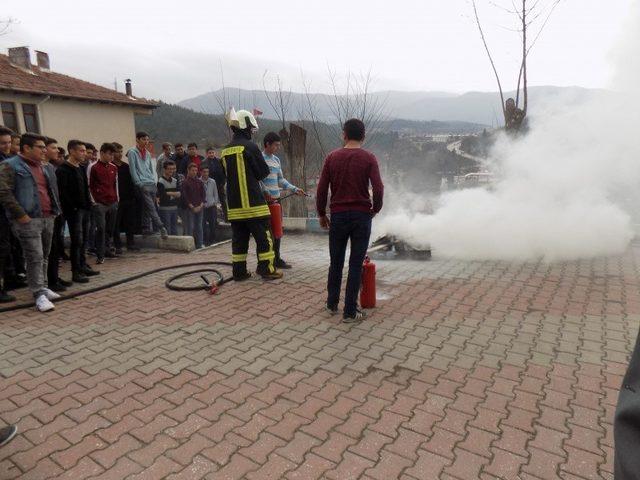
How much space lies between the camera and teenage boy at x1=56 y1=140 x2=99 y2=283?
19.5 feet

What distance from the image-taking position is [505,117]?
10.5 metres

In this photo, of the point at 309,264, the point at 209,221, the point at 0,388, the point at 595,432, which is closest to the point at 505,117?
the point at 309,264

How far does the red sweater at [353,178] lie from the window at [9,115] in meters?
19.1

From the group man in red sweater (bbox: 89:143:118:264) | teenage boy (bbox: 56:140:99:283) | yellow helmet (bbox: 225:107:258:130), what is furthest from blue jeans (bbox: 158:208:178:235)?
yellow helmet (bbox: 225:107:258:130)

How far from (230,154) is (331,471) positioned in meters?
4.29

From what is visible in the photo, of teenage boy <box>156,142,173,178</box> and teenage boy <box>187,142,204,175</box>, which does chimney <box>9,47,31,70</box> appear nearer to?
teenage boy <box>156,142,173,178</box>

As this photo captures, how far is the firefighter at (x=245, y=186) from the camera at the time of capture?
224 inches

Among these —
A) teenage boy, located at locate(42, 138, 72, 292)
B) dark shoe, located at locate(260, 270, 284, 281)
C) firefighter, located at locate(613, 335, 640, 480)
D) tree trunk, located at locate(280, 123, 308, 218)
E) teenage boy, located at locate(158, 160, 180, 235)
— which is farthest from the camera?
tree trunk, located at locate(280, 123, 308, 218)

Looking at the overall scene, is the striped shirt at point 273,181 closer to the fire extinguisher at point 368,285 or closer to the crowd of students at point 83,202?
the fire extinguisher at point 368,285

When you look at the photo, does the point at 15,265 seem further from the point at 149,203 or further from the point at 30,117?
the point at 30,117

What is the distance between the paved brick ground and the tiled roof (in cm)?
1817

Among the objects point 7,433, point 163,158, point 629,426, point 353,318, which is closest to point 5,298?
point 7,433

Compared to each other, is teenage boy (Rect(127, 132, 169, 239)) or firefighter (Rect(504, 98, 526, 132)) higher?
firefighter (Rect(504, 98, 526, 132))

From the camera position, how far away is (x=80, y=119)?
21766 millimetres
